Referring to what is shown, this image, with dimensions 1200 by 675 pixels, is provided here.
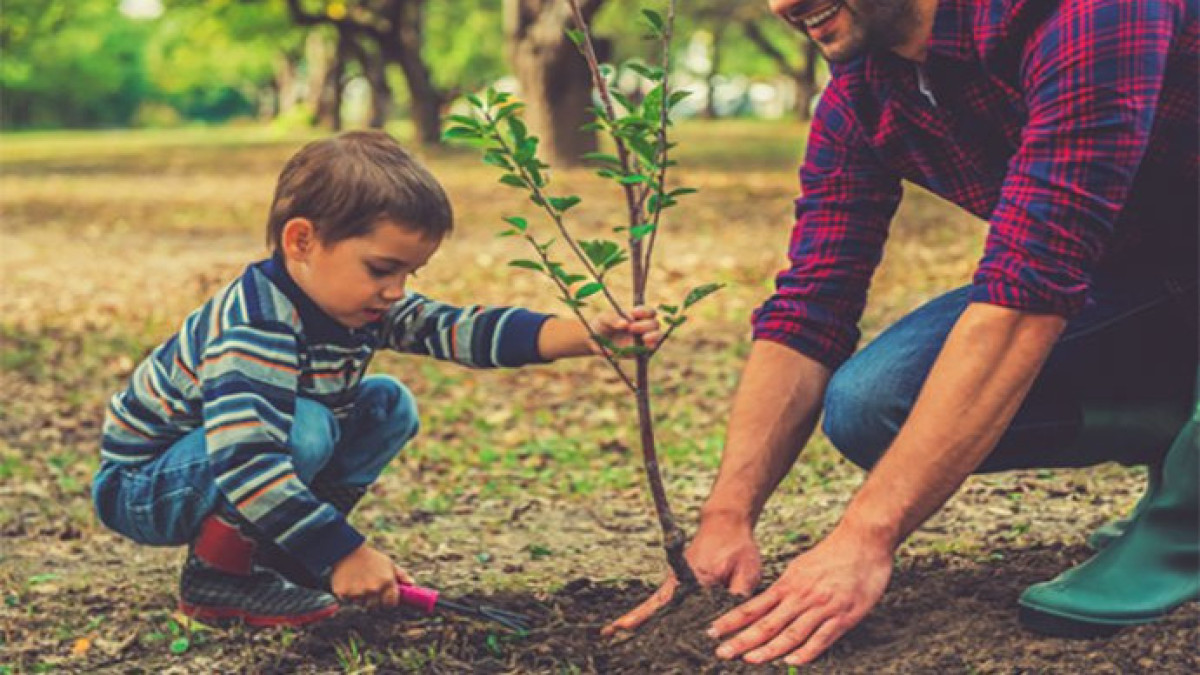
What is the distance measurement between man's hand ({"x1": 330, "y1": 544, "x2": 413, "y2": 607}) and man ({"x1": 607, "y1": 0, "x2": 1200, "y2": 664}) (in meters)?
0.48

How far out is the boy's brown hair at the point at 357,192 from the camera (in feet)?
9.85

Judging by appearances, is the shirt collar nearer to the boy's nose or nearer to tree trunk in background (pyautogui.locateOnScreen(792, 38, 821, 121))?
the boy's nose

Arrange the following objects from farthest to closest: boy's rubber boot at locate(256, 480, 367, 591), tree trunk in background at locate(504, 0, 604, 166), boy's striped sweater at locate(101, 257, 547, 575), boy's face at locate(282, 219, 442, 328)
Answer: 1. tree trunk in background at locate(504, 0, 604, 166)
2. boy's rubber boot at locate(256, 480, 367, 591)
3. boy's face at locate(282, 219, 442, 328)
4. boy's striped sweater at locate(101, 257, 547, 575)

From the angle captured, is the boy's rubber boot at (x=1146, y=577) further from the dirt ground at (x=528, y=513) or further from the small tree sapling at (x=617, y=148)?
the small tree sapling at (x=617, y=148)

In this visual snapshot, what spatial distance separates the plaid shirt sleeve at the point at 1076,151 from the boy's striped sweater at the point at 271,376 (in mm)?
1107

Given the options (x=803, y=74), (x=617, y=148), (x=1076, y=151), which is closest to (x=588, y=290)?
(x=617, y=148)

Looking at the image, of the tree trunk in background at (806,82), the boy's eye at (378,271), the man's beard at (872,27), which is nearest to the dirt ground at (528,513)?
the boy's eye at (378,271)

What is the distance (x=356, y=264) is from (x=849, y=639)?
1195mm

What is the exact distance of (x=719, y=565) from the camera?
9.97 ft

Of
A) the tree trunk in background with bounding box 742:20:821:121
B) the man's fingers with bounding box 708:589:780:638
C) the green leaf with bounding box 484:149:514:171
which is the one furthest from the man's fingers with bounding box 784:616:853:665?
the tree trunk in background with bounding box 742:20:821:121

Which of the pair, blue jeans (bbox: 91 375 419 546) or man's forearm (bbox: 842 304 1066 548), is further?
blue jeans (bbox: 91 375 419 546)

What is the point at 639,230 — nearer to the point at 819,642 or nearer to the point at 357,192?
the point at 357,192

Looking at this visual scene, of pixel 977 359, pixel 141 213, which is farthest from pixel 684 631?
pixel 141 213

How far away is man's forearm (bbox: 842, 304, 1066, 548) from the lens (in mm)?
2590
